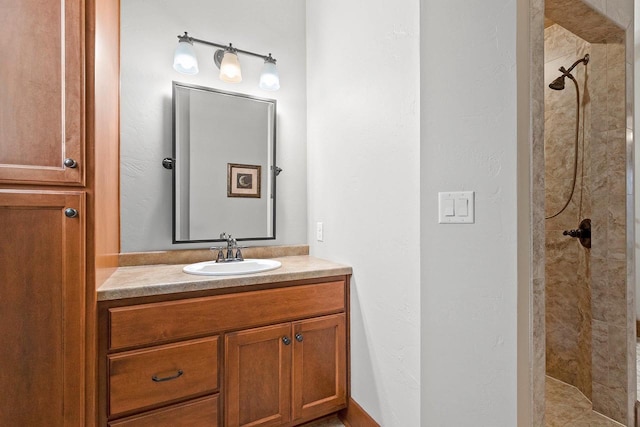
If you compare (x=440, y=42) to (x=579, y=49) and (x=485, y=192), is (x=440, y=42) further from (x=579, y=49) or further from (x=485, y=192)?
(x=579, y=49)

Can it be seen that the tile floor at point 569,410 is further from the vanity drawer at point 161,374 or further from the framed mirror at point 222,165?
the framed mirror at point 222,165

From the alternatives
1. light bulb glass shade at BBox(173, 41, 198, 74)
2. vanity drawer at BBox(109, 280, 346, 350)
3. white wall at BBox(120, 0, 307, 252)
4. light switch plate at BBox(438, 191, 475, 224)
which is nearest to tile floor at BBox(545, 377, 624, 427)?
vanity drawer at BBox(109, 280, 346, 350)

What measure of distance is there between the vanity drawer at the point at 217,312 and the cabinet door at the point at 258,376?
72 mm

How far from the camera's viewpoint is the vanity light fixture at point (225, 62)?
179 centimetres

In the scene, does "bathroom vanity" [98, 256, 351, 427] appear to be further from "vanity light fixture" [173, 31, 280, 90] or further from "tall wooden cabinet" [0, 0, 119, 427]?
"vanity light fixture" [173, 31, 280, 90]

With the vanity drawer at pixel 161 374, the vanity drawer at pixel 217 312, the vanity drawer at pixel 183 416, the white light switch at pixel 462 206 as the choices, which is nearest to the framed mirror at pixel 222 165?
the vanity drawer at pixel 217 312

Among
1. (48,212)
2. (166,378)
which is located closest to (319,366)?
(166,378)

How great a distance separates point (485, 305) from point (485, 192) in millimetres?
379

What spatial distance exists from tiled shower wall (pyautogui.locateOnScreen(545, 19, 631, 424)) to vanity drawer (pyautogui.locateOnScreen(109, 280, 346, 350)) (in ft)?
4.76

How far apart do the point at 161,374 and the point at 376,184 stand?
1276mm

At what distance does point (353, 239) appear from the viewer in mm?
1739

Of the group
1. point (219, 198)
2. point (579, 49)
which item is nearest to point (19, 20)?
point (219, 198)

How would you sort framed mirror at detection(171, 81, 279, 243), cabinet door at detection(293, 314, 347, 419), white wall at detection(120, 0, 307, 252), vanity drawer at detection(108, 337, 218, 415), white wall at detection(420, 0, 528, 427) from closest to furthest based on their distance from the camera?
white wall at detection(420, 0, 528, 427) < vanity drawer at detection(108, 337, 218, 415) < cabinet door at detection(293, 314, 347, 419) < white wall at detection(120, 0, 307, 252) < framed mirror at detection(171, 81, 279, 243)

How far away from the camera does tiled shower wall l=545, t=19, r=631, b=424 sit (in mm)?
1661
